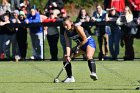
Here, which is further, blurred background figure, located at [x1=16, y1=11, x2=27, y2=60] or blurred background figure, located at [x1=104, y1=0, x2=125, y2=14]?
blurred background figure, located at [x1=104, y1=0, x2=125, y2=14]

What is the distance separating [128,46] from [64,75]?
209 inches

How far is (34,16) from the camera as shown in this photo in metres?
20.6

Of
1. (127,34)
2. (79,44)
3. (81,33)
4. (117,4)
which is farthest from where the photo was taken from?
(117,4)

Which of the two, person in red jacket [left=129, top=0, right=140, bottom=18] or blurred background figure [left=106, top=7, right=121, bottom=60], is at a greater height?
person in red jacket [left=129, top=0, right=140, bottom=18]

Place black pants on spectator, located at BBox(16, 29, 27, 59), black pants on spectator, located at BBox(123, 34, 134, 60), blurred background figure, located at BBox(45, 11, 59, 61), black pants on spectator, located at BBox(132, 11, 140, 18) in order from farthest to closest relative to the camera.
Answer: black pants on spectator, located at BBox(132, 11, 140, 18)
black pants on spectator, located at BBox(16, 29, 27, 59)
blurred background figure, located at BBox(45, 11, 59, 61)
black pants on spectator, located at BBox(123, 34, 134, 60)

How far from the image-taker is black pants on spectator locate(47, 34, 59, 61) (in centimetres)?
2048

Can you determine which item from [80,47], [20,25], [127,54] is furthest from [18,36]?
[80,47]

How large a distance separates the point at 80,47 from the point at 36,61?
6.81m

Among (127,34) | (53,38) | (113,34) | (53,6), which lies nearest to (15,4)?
(53,6)

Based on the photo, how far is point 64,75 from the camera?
15625 mm

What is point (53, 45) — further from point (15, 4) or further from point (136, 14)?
point (136, 14)

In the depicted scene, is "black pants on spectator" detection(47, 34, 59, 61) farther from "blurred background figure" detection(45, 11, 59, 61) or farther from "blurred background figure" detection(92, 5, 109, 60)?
"blurred background figure" detection(92, 5, 109, 60)

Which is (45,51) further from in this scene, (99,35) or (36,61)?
(99,35)

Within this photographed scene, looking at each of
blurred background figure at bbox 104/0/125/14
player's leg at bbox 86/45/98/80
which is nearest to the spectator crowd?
blurred background figure at bbox 104/0/125/14
